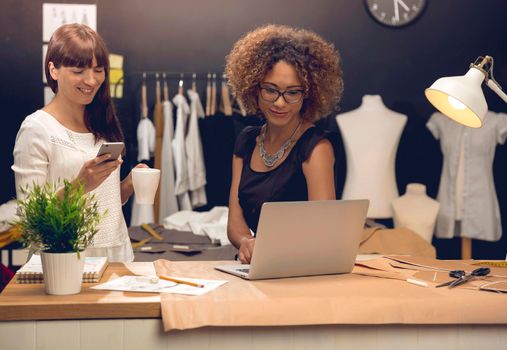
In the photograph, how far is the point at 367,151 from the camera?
215 inches

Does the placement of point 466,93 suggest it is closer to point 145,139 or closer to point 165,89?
point 145,139

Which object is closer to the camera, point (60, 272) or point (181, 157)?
point (60, 272)

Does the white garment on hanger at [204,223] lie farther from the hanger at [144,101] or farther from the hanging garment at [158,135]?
the hanger at [144,101]

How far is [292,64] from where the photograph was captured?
2617 mm

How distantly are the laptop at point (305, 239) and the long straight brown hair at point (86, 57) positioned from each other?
77cm

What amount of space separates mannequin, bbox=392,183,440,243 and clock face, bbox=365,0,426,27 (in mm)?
1628

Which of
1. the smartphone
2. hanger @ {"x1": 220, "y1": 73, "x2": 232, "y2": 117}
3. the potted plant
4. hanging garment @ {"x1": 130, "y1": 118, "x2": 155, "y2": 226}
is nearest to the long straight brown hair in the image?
the smartphone

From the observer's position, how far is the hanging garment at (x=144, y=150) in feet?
18.6

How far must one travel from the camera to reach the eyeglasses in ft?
8.43

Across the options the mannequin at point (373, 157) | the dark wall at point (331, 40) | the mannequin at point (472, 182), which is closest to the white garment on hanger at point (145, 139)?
the dark wall at point (331, 40)

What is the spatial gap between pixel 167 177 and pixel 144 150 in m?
0.28

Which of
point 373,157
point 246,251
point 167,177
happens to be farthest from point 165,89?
point 246,251

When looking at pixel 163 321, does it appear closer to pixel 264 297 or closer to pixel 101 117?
pixel 264 297

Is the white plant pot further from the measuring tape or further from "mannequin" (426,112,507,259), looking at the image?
"mannequin" (426,112,507,259)
